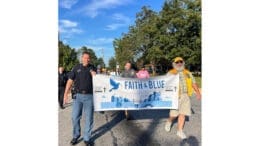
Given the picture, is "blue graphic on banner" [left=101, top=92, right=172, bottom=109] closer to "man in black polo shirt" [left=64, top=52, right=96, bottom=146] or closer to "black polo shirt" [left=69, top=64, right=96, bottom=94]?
"man in black polo shirt" [left=64, top=52, right=96, bottom=146]

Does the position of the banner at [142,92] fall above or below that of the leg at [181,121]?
above

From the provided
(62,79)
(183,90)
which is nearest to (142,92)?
(183,90)

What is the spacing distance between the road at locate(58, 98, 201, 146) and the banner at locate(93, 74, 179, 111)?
41 cm

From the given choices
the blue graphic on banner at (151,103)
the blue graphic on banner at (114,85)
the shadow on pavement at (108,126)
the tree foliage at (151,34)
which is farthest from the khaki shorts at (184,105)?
the tree foliage at (151,34)

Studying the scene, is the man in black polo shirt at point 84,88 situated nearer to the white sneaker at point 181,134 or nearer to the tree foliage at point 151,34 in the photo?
the white sneaker at point 181,134

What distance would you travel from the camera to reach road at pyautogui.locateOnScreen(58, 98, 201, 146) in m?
5.21

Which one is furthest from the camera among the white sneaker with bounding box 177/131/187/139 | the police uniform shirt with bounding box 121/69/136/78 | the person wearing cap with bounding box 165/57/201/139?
the police uniform shirt with bounding box 121/69/136/78

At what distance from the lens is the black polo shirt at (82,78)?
4793mm

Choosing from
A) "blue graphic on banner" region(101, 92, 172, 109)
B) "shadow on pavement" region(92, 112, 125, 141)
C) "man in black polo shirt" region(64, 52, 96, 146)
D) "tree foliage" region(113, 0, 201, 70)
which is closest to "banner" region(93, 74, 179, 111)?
"blue graphic on banner" region(101, 92, 172, 109)

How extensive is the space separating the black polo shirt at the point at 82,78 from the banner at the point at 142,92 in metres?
0.70
